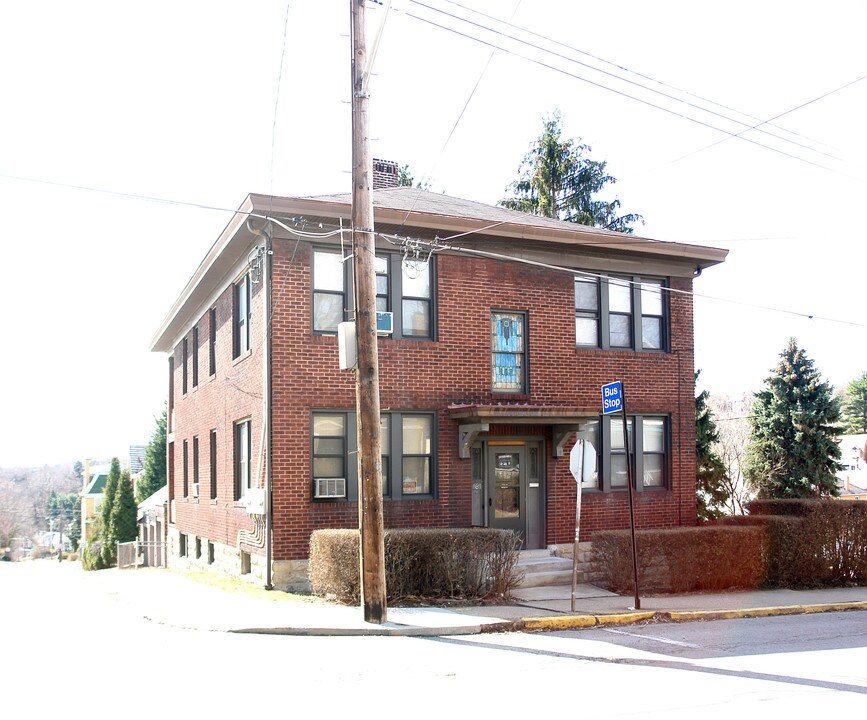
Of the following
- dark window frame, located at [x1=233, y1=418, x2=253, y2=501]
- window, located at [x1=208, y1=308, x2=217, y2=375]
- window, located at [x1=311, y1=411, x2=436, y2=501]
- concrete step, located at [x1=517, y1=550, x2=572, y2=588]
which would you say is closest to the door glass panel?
concrete step, located at [x1=517, y1=550, x2=572, y2=588]

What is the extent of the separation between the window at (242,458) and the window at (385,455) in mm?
2188

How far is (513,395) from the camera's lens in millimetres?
17875

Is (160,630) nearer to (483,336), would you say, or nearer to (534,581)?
(534,581)

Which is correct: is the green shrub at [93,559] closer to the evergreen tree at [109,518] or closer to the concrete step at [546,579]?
the evergreen tree at [109,518]

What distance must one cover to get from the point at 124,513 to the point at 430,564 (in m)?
33.6

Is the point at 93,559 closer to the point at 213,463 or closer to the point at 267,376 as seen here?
the point at 213,463

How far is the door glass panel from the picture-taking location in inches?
699

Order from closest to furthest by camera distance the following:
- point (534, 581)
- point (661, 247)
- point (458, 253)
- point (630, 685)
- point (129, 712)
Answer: point (129, 712)
point (630, 685)
point (534, 581)
point (458, 253)
point (661, 247)

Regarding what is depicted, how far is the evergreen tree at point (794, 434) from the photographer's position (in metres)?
30.2

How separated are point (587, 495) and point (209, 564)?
9903mm

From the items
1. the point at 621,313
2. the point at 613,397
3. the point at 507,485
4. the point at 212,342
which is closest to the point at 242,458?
the point at 212,342

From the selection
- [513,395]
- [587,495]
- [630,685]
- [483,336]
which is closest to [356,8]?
[483,336]

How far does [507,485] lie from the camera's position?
17.9 metres

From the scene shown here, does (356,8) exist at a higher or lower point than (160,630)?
higher
